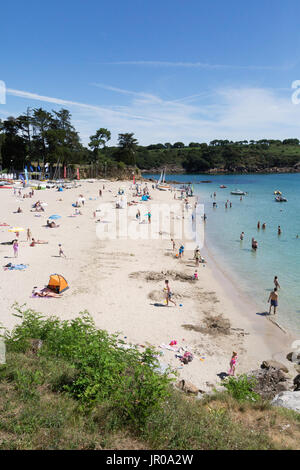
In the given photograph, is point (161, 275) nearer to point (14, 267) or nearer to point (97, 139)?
point (14, 267)

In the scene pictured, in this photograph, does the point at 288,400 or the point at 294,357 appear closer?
the point at 288,400

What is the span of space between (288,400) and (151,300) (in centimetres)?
814

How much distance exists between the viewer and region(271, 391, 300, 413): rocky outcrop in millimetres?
7165

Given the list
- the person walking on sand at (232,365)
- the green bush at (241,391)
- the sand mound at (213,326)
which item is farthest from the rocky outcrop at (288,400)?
the sand mound at (213,326)

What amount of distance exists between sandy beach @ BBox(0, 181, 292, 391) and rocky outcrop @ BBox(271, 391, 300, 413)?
2173mm

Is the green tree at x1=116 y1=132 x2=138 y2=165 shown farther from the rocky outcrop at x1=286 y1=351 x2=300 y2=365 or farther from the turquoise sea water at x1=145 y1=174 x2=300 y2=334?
the rocky outcrop at x1=286 y1=351 x2=300 y2=365

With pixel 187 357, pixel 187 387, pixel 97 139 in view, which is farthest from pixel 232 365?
pixel 97 139

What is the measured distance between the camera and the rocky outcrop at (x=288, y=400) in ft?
23.5

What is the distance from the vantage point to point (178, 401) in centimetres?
621

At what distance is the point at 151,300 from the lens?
14.8 metres

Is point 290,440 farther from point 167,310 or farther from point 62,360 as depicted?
point 167,310

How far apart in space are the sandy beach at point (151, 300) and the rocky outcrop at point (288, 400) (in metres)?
2.17

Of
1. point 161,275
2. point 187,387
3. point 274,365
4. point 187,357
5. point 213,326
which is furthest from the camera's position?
point 161,275

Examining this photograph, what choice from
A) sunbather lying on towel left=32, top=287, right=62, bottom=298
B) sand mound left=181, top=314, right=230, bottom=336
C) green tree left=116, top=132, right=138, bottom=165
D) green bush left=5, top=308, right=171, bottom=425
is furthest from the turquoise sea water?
green tree left=116, top=132, right=138, bottom=165
